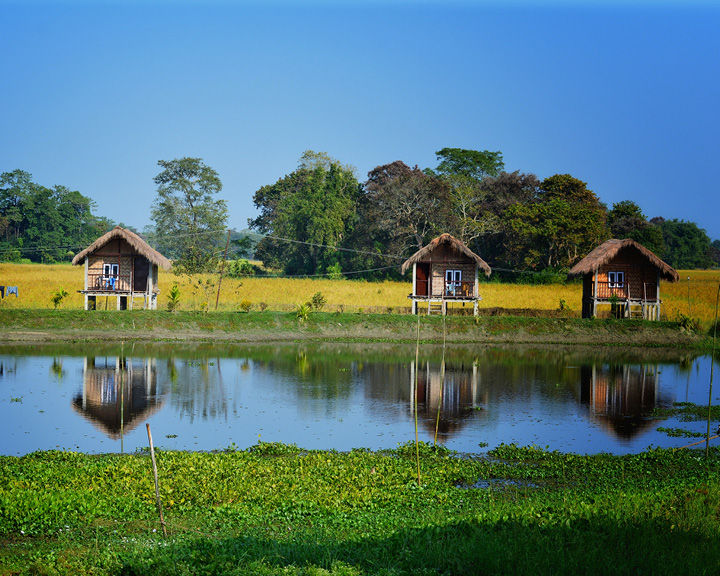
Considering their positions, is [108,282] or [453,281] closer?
[108,282]

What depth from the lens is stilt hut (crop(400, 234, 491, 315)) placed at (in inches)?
1475

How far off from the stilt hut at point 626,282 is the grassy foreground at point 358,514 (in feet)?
83.4

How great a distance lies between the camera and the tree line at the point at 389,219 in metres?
54.9

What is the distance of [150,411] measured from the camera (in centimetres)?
1717

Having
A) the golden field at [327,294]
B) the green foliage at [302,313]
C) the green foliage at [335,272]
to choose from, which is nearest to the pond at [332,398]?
the green foliage at [302,313]

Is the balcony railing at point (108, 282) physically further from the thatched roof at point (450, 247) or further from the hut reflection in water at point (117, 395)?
the thatched roof at point (450, 247)

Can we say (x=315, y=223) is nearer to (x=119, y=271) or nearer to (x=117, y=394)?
(x=119, y=271)

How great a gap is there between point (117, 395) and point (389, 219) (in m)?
40.9

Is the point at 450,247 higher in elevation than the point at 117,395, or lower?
higher

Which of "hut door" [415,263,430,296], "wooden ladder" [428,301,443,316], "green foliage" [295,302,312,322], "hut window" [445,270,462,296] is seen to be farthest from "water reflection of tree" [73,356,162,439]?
"hut window" [445,270,462,296]

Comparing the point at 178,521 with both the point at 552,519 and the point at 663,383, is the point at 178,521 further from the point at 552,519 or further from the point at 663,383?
the point at 663,383

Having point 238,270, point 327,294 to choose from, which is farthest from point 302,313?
point 238,270

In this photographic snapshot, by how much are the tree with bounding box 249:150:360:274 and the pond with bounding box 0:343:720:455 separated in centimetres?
2872

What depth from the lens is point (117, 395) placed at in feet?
62.0
